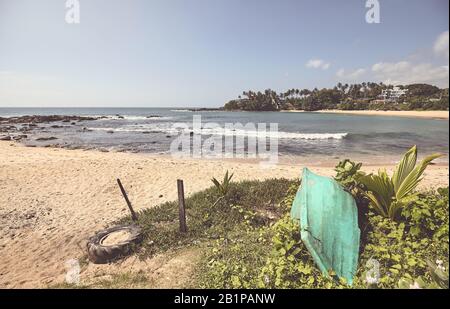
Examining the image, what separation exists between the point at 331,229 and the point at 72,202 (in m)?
7.85

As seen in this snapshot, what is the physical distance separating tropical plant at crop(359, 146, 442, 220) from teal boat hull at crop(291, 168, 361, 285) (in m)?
0.58

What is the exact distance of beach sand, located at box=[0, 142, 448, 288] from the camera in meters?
4.34

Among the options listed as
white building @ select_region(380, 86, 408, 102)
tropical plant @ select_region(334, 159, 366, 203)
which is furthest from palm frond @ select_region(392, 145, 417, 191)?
white building @ select_region(380, 86, 408, 102)

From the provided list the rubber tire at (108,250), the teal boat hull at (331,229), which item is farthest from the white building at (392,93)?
the rubber tire at (108,250)

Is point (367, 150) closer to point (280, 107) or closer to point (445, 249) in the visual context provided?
point (445, 249)

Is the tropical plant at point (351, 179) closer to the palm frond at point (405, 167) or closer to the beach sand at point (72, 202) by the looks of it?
the palm frond at point (405, 167)

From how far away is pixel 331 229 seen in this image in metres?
3.37

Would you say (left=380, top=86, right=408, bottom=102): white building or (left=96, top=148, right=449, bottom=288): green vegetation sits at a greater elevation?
(left=380, top=86, right=408, bottom=102): white building

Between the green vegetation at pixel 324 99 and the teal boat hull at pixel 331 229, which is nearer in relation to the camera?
the teal boat hull at pixel 331 229

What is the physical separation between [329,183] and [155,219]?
402 cm

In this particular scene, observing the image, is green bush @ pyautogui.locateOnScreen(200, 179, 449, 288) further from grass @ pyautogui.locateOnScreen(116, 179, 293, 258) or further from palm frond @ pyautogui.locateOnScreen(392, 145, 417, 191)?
grass @ pyautogui.locateOnScreen(116, 179, 293, 258)

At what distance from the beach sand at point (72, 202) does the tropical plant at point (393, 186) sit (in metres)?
3.18

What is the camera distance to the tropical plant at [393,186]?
3711mm

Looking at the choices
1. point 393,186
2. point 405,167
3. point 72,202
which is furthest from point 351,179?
point 72,202
